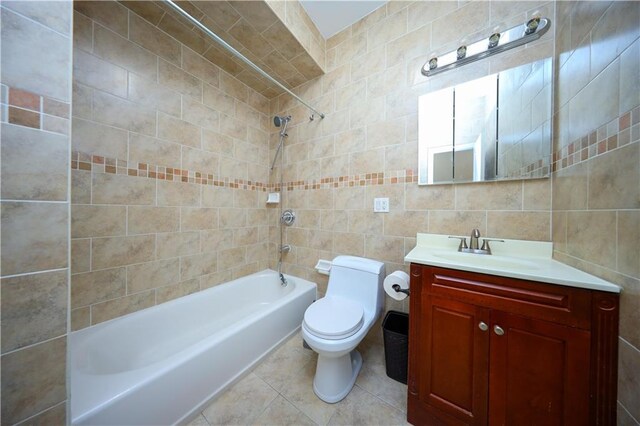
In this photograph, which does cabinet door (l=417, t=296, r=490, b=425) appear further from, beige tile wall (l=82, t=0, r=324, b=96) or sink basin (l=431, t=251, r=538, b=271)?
beige tile wall (l=82, t=0, r=324, b=96)

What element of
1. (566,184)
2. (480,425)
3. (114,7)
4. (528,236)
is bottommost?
(480,425)

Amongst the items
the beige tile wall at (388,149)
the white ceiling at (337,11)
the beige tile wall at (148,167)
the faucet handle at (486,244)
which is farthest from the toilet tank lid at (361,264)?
the white ceiling at (337,11)

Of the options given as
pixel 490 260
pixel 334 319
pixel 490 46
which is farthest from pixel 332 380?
pixel 490 46

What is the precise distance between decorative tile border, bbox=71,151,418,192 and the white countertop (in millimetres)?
506

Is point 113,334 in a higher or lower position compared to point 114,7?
lower

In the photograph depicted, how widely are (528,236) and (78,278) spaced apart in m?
2.67

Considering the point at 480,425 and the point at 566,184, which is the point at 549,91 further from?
the point at 480,425

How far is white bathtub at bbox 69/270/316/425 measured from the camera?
2.80 ft

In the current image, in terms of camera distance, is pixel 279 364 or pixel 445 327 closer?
pixel 445 327

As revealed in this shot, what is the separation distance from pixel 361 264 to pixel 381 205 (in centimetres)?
50

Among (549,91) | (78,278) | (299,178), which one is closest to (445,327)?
(549,91)

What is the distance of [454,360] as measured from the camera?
0.91 m

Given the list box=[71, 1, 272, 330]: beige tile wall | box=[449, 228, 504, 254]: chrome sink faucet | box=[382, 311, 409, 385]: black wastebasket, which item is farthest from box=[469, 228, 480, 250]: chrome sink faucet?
box=[71, 1, 272, 330]: beige tile wall

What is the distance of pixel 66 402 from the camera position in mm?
626
